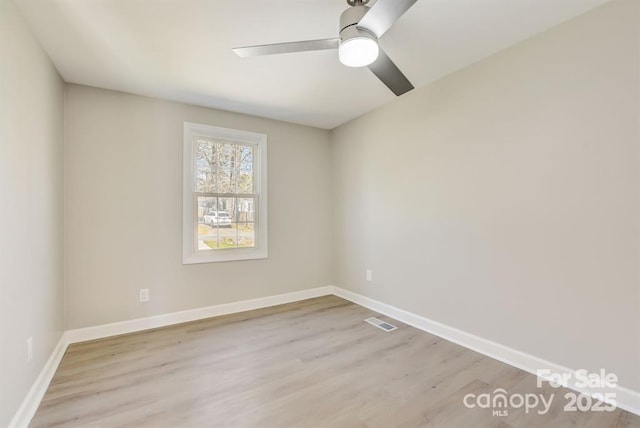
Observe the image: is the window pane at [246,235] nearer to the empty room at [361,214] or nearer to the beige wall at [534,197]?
the empty room at [361,214]

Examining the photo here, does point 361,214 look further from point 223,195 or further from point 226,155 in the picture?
point 226,155

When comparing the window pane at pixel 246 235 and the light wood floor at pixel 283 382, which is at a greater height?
the window pane at pixel 246 235

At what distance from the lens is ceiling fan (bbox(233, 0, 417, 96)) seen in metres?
1.33

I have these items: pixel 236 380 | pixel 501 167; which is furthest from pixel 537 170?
pixel 236 380

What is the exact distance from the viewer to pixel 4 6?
1480 millimetres

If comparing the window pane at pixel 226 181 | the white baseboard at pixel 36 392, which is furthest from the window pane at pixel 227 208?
the white baseboard at pixel 36 392

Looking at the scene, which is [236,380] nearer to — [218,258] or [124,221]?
[218,258]

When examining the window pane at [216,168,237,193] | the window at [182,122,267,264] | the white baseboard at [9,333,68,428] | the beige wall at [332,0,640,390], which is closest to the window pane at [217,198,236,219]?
the window at [182,122,267,264]

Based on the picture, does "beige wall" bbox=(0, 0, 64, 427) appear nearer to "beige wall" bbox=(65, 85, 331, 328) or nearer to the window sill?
"beige wall" bbox=(65, 85, 331, 328)

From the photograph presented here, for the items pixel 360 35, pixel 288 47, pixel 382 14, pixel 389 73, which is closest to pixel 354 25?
pixel 360 35

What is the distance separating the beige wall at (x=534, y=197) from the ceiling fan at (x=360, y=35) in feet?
3.60

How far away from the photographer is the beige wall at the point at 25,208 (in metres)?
1.44

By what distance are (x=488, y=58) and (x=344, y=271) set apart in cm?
284

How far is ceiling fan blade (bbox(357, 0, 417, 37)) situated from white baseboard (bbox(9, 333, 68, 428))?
9.10 feet
